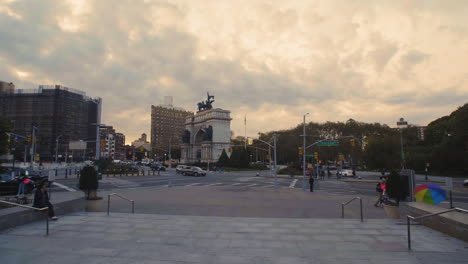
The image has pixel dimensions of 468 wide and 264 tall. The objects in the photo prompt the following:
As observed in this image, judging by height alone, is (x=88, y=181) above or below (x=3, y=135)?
below

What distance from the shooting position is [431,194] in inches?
438

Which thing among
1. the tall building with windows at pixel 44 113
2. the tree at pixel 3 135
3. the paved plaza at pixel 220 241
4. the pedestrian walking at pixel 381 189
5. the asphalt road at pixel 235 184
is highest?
the tall building with windows at pixel 44 113

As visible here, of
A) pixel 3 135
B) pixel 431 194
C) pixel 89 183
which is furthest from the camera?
pixel 89 183

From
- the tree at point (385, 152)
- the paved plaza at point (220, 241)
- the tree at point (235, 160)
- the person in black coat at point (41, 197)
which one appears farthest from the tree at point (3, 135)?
the tree at point (235, 160)

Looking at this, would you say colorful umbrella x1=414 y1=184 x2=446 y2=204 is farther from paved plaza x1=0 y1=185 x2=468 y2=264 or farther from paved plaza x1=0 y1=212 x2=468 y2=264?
paved plaza x1=0 y1=212 x2=468 y2=264

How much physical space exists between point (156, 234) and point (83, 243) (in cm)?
215

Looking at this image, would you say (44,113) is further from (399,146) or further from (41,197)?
(41,197)

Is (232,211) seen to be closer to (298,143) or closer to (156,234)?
(156,234)

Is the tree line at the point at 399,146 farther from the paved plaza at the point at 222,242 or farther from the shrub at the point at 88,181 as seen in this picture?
the shrub at the point at 88,181

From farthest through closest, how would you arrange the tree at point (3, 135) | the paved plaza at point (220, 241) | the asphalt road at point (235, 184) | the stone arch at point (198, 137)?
the stone arch at point (198, 137), the asphalt road at point (235, 184), the tree at point (3, 135), the paved plaza at point (220, 241)

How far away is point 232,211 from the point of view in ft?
48.6

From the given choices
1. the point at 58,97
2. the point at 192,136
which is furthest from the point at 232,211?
the point at 58,97

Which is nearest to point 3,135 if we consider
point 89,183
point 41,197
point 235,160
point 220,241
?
point 89,183

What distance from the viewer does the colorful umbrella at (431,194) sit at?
35.7ft
